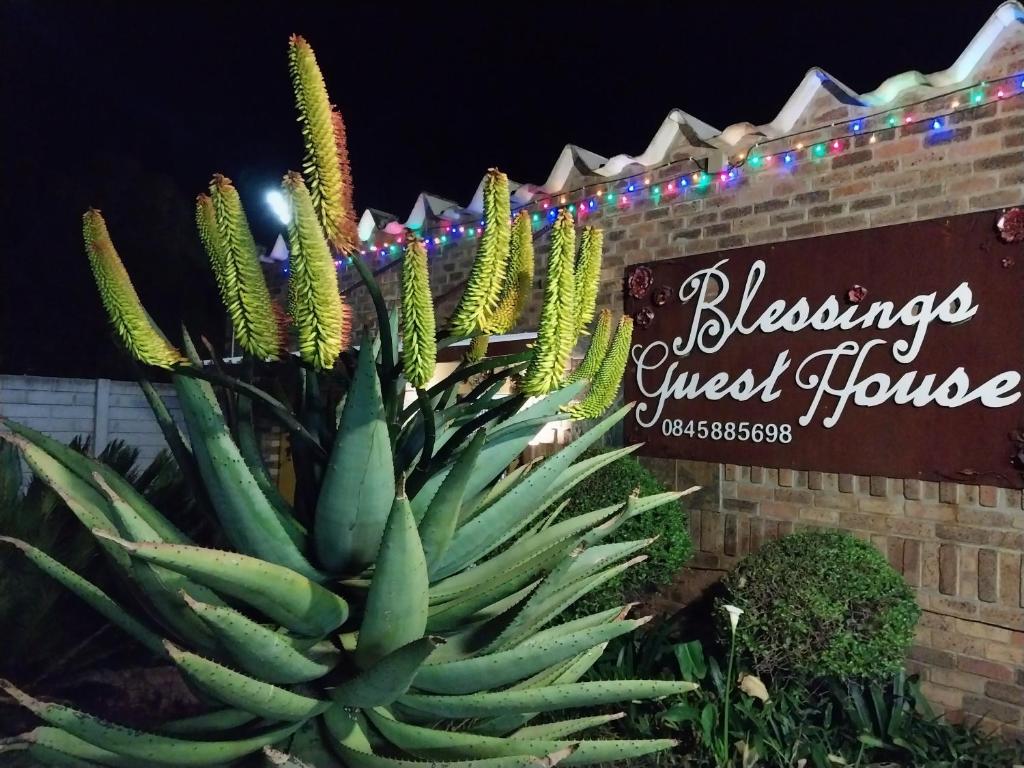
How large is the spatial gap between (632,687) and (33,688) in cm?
223

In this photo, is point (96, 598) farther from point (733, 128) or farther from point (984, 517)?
point (733, 128)

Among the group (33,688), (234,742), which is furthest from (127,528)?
(33,688)

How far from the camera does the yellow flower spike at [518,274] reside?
6.40 ft

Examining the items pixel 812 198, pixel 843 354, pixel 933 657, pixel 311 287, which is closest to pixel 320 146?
pixel 311 287

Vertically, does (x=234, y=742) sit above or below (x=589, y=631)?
below

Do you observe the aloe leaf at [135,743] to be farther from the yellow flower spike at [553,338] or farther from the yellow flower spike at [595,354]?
the yellow flower spike at [595,354]

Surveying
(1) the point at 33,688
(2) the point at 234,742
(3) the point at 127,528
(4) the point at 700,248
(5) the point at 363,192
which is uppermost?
(5) the point at 363,192

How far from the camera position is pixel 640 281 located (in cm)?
529

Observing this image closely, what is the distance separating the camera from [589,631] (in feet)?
5.66

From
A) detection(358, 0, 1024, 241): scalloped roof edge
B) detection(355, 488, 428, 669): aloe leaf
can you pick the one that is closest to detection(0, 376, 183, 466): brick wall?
detection(358, 0, 1024, 241): scalloped roof edge

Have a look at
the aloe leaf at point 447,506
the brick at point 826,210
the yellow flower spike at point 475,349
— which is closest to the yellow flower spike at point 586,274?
the yellow flower spike at point 475,349

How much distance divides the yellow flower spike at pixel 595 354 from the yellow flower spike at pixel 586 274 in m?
0.16

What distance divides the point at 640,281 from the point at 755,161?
107cm

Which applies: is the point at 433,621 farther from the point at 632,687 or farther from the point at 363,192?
the point at 363,192
